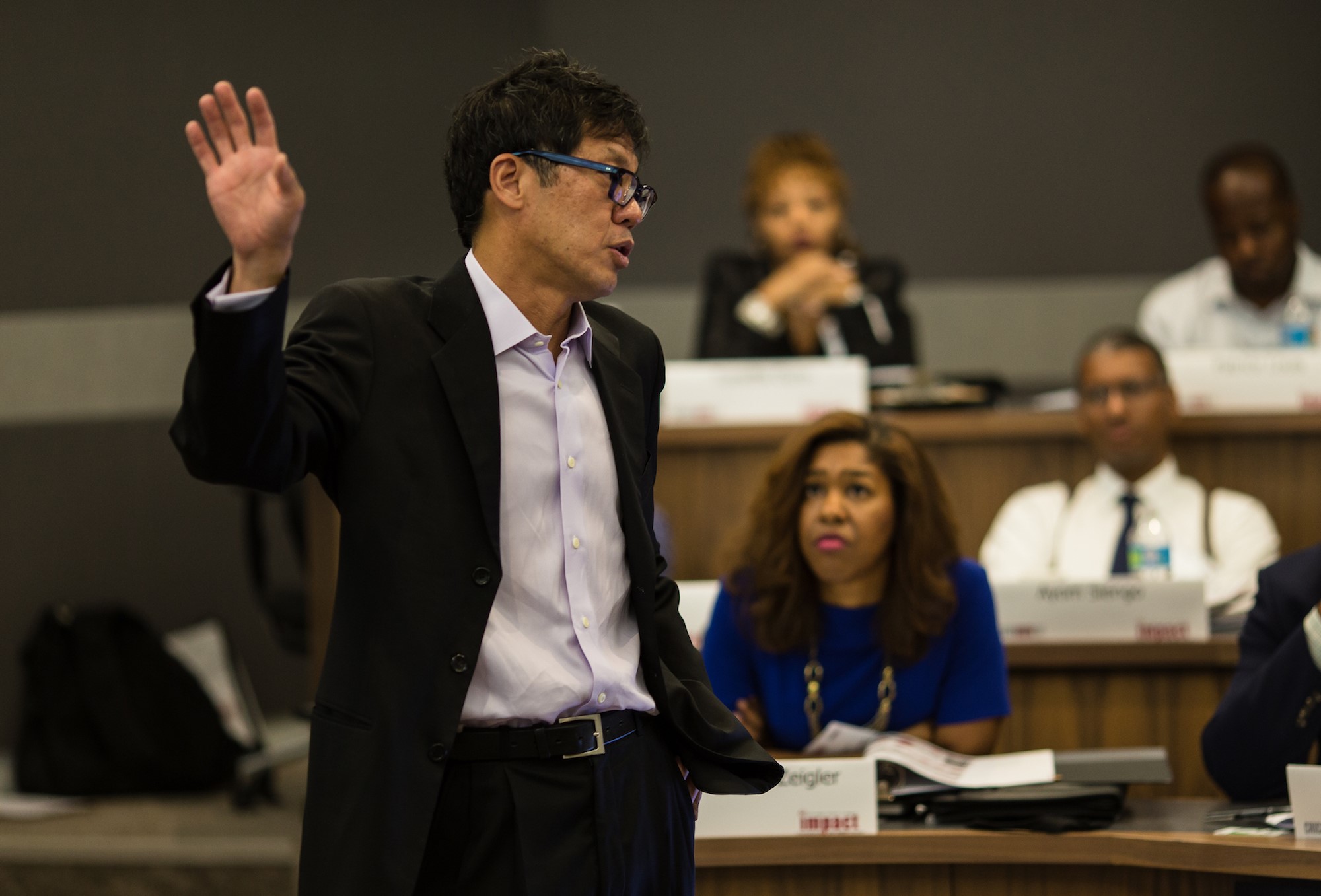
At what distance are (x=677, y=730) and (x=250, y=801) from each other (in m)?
2.59

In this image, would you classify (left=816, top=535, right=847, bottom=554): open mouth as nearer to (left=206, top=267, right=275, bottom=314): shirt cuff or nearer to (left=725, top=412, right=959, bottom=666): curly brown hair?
(left=725, top=412, right=959, bottom=666): curly brown hair

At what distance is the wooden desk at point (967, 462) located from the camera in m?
3.66

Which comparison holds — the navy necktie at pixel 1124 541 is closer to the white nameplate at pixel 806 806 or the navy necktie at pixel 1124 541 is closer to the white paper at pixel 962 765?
the white paper at pixel 962 765

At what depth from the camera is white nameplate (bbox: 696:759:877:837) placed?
7.04 ft

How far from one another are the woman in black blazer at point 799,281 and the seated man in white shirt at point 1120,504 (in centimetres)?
78

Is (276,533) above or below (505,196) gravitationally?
below

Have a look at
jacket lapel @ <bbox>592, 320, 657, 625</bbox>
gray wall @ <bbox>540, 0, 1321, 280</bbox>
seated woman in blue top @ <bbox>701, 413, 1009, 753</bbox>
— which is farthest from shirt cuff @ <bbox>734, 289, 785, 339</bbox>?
jacket lapel @ <bbox>592, 320, 657, 625</bbox>

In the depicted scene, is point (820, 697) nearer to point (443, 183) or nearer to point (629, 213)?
point (629, 213)

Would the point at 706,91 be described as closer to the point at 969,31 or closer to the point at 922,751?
the point at 969,31

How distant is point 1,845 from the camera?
346 centimetres

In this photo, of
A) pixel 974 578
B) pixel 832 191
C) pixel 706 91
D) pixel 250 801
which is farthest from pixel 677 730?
pixel 706 91

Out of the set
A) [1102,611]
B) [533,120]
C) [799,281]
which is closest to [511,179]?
[533,120]

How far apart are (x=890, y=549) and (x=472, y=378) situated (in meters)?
1.41

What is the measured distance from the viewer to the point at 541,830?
141 cm
